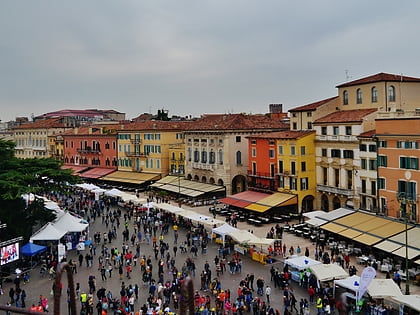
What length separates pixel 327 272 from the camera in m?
24.9

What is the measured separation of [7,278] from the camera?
29359 mm

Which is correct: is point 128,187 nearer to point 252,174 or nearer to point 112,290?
point 252,174

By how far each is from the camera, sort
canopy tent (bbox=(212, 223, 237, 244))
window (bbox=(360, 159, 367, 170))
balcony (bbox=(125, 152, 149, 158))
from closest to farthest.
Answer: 1. canopy tent (bbox=(212, 223, 237, 244))
2. window (bbox=(360, 159, 367, 170))
3. balcony (bbox=(125, 152, 149, 158))

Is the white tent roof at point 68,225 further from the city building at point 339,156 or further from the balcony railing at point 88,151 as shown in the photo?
the balcony railing at point 88,151

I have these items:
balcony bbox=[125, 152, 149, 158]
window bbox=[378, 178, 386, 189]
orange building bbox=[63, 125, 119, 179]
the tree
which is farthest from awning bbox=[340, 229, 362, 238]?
orange building bbox=[63, 125, 119, 179]

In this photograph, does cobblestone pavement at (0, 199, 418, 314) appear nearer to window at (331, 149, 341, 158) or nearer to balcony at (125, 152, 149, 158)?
window at (331, 149, 341, 158)

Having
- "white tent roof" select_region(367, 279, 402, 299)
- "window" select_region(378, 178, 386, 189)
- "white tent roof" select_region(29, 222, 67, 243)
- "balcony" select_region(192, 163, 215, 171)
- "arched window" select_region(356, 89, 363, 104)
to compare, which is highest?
"arched window" select_region(356, 89, 363, 104)

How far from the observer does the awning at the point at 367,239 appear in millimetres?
30944

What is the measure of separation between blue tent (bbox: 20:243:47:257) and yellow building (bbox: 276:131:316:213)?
24.5 meters

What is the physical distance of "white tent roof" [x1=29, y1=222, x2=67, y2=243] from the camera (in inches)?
1305

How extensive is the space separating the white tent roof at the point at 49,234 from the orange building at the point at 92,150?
135 ft

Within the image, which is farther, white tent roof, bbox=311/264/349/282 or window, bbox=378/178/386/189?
window, bbox=378/178/386/189

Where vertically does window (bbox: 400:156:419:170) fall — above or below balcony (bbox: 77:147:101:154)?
below

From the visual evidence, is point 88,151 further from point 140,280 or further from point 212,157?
point 140,280
